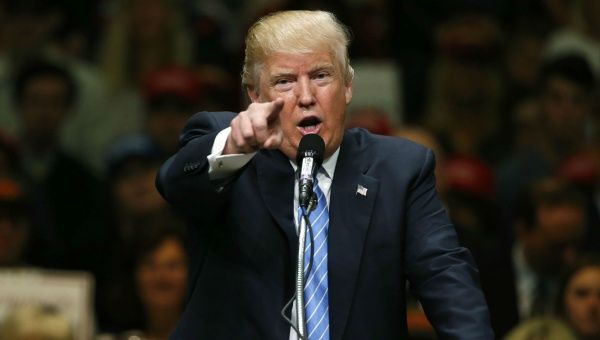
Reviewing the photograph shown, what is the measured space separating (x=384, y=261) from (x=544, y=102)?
16.1 ft

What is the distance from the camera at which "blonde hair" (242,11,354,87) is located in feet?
11.9

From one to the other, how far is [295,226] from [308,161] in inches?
12.8

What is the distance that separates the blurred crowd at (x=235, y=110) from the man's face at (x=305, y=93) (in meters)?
2.67

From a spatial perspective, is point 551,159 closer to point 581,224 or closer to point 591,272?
point 581,224

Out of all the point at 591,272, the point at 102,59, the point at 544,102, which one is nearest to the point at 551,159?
the point at 544,102

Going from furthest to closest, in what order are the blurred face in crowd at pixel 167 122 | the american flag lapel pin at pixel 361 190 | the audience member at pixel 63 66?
the audience member at pixel 63 66, the blurred face in crowd at pixel 167 122, the american flag lapel pin at pixel 361 190

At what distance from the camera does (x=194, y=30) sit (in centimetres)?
896

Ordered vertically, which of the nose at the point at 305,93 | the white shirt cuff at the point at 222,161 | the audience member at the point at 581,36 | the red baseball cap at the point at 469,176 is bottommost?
the red baseball cap at the point at 469,176

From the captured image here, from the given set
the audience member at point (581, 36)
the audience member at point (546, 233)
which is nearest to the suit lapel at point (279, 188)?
the audience member at point (546, 233)

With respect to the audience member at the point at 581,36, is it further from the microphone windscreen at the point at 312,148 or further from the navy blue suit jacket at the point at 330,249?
the microphone windscreen at the point at 312,148

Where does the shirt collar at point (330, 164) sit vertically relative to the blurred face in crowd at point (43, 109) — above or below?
above

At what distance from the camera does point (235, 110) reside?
28.4ft

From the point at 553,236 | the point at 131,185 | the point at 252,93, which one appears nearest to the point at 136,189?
the point at 131,185

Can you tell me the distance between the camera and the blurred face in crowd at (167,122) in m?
8.12
